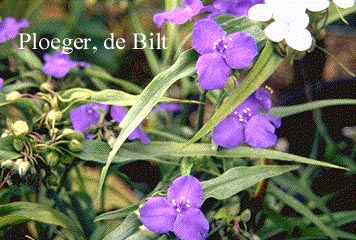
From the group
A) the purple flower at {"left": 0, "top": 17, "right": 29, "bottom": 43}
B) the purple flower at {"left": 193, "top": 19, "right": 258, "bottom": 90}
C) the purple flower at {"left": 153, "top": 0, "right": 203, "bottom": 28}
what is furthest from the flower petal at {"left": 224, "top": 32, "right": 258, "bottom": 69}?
the purple flower at {"left": 0, "top": 17, "right": 29, "bottom": 43}

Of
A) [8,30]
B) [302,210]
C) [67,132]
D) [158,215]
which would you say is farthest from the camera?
[8,30]

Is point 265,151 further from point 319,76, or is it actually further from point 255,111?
point 319,76

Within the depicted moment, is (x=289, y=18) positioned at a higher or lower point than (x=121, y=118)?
higher

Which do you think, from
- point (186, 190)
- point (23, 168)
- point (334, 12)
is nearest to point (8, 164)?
point (23, 168)

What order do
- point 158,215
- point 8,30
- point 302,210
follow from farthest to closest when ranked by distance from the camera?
point 8,30
point 302,210
point 158,215

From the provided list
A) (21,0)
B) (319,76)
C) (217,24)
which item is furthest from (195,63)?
(21,0)

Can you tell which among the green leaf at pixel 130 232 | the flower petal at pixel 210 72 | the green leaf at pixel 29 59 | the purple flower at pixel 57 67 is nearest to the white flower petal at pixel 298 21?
the flower petal at pixel 210 72

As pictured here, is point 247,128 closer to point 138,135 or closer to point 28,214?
point 138,135
